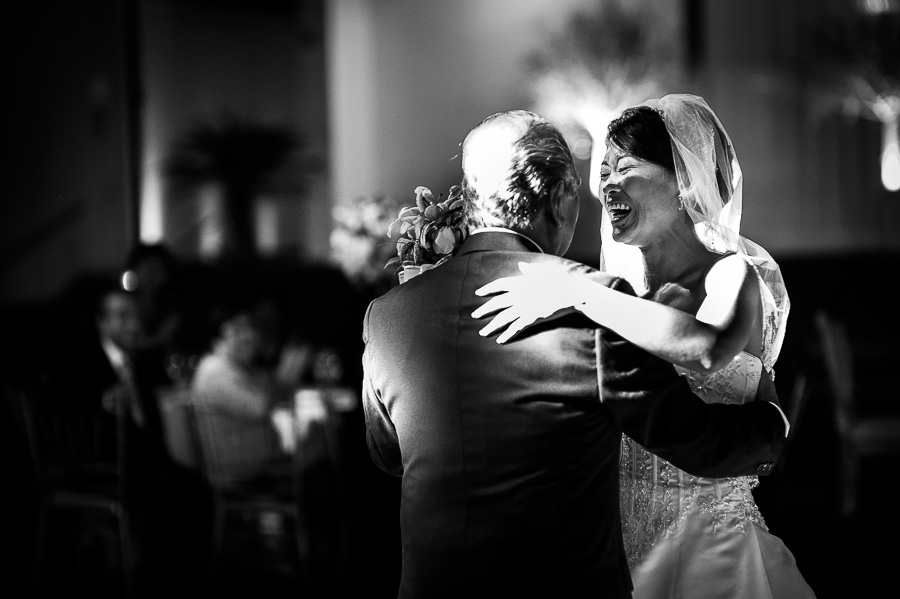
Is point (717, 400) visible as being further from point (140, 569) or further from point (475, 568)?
point (140, 569)

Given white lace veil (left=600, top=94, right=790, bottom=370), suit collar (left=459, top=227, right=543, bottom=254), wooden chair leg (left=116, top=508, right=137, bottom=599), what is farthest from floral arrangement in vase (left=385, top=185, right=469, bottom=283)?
wooden chair leg (left=116, top=508, right=137, bottom=599)

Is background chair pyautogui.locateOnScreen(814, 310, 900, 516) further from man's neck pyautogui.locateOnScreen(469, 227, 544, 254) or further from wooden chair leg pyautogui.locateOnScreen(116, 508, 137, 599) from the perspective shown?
man's neck pyautogui.locateOnScreen(469, 227, 544, 254)

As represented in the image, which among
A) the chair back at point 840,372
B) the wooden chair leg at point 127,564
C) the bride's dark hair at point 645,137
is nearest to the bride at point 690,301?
the bride's dark hair at point 645,137

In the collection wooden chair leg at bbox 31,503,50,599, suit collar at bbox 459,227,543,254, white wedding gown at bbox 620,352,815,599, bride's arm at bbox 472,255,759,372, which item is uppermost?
suit collar at bbox 459,227,543,254

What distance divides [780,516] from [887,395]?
290 cm

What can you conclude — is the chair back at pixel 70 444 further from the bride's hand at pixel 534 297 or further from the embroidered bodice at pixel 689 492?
the bride's hand at pixel 534 297

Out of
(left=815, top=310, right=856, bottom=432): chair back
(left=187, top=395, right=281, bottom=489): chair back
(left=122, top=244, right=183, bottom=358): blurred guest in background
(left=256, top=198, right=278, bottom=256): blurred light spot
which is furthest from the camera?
(left=256, top=198, right=278, bottom=256): blurred light spot

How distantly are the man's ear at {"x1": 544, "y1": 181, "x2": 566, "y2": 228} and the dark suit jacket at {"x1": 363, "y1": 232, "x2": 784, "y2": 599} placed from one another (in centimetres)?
7

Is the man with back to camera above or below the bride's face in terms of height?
below

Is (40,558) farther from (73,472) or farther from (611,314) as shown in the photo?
(611,314)

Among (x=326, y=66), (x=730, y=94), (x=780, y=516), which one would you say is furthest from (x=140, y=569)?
(x=730, y=94)

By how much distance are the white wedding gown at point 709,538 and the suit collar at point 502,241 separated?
1.80 feet

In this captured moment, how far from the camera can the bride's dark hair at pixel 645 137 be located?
210cm

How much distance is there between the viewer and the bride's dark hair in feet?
6.88
